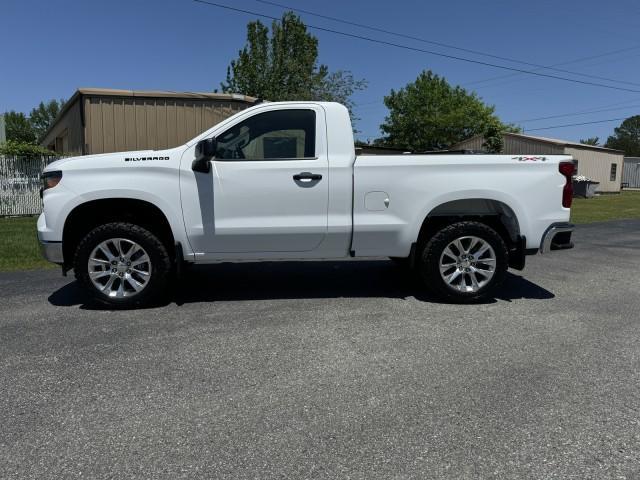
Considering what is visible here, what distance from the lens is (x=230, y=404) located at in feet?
10.3

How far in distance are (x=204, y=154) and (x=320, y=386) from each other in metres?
2.58

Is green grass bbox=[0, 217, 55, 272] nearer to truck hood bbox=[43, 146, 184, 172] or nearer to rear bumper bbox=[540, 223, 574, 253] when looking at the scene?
truck hood bbox=[43, 146, 184, 172]

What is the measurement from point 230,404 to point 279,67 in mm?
34029

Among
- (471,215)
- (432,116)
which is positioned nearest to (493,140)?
(432,116)

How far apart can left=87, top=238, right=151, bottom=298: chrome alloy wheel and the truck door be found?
592mm

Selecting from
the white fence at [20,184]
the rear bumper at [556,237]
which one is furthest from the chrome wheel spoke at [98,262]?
the white fence at [20,184]

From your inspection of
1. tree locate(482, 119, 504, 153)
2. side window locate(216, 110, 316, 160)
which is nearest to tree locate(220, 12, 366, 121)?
tree locate(482, 119, 504, 153)

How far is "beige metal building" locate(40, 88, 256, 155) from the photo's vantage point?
14.5 metres

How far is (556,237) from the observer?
5.54 m

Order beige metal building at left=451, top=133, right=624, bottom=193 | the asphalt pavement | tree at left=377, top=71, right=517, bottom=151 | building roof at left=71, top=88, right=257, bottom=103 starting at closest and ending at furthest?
the asphalt pavement, building roof at left=71, top=88, right=257, bottom=103, beige metal building at left=451, top=133, right=624, bottom=193, tree at left=377, top=71, right=517, bottom=151

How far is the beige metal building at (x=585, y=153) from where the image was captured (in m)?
32.2

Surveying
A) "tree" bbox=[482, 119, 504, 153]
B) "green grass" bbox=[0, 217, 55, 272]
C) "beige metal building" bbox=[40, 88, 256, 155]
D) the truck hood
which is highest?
"tree" bbox=[482, 119, 504, 153]

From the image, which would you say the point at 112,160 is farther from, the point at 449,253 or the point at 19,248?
the point at 19,248

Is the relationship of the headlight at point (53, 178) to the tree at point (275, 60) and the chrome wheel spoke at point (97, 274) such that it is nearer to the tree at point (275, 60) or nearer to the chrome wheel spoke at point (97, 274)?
the chrome wheel spoke at point (97, 274)
